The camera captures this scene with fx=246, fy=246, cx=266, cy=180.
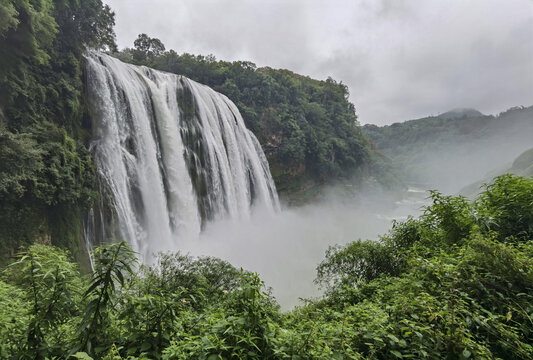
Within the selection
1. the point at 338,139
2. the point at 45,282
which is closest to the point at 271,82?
the point at 338,139

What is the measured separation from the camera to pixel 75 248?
9570 mm

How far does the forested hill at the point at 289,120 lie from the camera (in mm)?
32406

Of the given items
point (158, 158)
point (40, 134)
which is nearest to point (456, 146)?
point (158, 158)

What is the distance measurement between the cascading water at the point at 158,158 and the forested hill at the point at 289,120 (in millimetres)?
11894

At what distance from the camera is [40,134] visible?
951cm

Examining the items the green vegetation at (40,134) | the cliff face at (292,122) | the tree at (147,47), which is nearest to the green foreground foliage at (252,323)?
the green vegetation at (40,134)

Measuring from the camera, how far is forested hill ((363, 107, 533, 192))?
69938 millimetres

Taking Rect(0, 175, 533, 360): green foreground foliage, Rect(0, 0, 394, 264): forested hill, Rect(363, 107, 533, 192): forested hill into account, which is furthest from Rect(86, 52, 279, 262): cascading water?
Rect(363, 107, 533, 192): forested hill

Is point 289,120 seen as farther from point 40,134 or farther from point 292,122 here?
point 40,134

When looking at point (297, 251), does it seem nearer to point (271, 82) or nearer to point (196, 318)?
point (196, 318)

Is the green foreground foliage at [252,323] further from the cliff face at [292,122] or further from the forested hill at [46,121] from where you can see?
the cliff face at [292,122]

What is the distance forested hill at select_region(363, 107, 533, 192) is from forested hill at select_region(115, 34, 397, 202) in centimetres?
2722

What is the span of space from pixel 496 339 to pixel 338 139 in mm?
43139

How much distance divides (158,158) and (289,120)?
2568 cm
